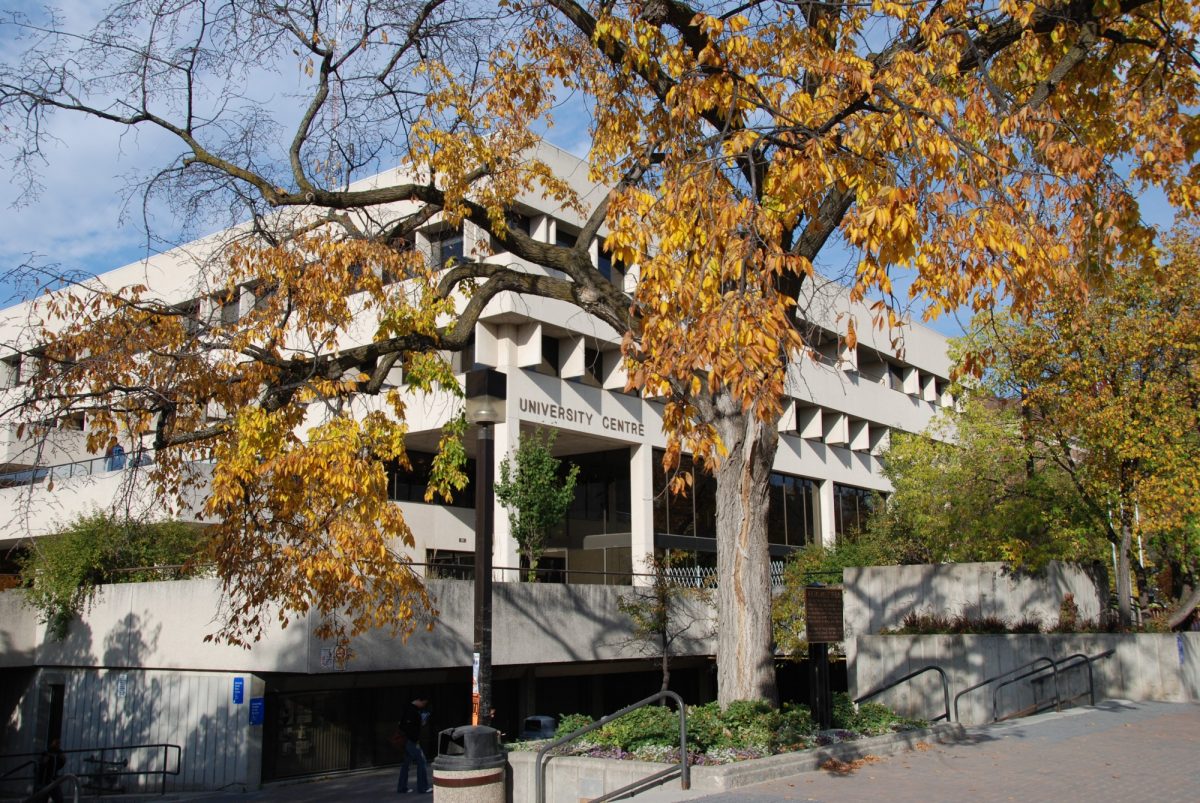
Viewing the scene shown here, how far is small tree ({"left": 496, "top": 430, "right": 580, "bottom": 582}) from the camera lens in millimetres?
27781

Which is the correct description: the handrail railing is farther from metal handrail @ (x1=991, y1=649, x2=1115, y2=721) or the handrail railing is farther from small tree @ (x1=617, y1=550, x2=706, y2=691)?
metal handrail @ (x1=991, y1=649, x2=1115, y2=721)

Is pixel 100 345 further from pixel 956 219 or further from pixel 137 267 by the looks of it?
pixel 137 267

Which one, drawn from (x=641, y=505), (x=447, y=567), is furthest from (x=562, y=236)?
(x=447, y=567)

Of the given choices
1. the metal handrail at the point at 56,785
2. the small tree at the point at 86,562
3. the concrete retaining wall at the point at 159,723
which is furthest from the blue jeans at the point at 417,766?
the small tree at the point at 86,562

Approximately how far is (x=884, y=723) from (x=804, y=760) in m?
2.46

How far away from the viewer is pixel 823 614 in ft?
44.0

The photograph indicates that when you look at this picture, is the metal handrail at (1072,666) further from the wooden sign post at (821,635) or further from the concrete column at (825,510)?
the concrete column at (825,510)

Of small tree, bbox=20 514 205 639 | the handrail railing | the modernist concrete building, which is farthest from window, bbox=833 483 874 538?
the handrail railing

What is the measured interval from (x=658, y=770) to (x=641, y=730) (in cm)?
129

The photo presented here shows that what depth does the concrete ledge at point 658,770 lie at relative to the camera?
31.9ft

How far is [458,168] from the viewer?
13562 mm

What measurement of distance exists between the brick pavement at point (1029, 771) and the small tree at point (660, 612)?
13.4 meters

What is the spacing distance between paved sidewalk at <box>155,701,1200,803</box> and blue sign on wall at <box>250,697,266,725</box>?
13.4 m

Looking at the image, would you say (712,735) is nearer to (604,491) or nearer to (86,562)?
(86,562)
